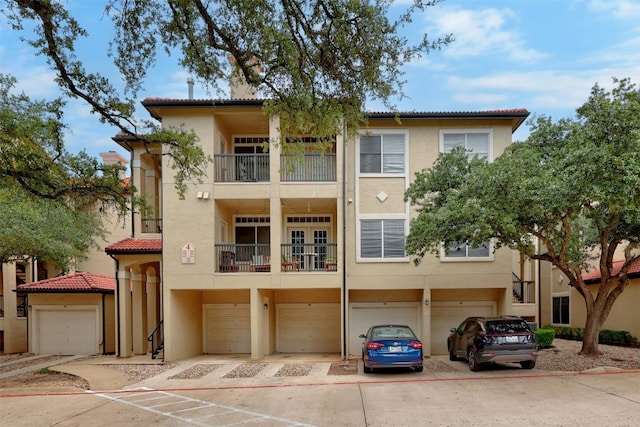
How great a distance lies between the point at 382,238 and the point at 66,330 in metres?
14.5

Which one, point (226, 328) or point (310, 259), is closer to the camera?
point (310, 259)

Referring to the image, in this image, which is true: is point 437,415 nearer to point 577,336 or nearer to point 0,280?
point 577,336

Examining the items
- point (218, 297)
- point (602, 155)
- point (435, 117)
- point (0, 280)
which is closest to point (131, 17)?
point (602, 155)

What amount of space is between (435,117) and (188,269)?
1068cm

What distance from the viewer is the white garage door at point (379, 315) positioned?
18469 millimetres

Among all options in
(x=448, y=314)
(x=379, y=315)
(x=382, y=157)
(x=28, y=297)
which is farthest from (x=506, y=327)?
(x=28, y=297)

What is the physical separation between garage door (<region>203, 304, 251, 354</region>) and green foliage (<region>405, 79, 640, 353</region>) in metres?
8.80

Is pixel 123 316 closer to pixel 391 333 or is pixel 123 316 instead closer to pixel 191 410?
pixel 191 410

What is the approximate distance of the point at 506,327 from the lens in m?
12.4

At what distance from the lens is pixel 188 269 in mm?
16609

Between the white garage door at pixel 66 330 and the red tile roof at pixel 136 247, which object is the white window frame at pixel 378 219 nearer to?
the red tile roof at pixel 136 247

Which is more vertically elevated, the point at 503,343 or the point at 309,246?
the point at 309,246

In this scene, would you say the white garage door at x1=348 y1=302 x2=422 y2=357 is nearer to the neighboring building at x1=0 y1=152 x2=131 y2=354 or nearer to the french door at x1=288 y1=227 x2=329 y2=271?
the french door at x1=288 y1=227 x2=329 y2=271

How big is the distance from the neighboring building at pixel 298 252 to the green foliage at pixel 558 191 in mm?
3336
